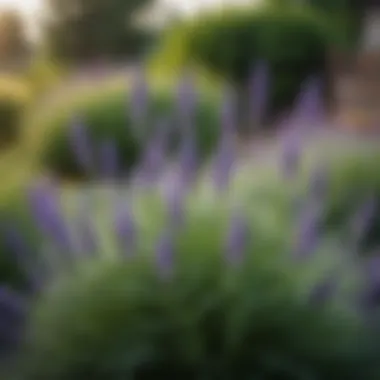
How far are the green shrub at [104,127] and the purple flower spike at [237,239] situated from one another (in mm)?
1078

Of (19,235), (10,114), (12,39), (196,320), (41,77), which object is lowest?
(196,320)

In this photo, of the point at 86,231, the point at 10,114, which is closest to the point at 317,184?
the point at 86,231

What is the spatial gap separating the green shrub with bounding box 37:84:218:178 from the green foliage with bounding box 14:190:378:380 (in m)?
1.04

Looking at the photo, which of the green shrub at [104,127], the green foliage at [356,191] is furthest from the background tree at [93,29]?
the green foliage at [356,191]

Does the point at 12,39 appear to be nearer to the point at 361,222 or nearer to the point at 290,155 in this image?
the point at 361,222

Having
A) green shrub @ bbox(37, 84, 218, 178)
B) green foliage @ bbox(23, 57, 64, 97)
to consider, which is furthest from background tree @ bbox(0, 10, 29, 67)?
green shrub @ bbox(37, 84, 218, 178)

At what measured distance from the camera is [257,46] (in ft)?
11.4

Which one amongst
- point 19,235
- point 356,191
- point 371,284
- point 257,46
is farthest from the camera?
point 257,46

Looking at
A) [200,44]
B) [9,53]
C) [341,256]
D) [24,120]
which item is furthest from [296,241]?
[9,53]

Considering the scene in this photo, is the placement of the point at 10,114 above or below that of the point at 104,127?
above

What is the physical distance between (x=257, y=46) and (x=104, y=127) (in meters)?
1.33

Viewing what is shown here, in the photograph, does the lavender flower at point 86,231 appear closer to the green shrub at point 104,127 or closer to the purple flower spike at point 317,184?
the purple flower spike at point 317,184

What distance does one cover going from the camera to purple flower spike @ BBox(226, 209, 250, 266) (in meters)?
0.98

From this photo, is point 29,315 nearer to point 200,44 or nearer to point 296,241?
point 296,241
